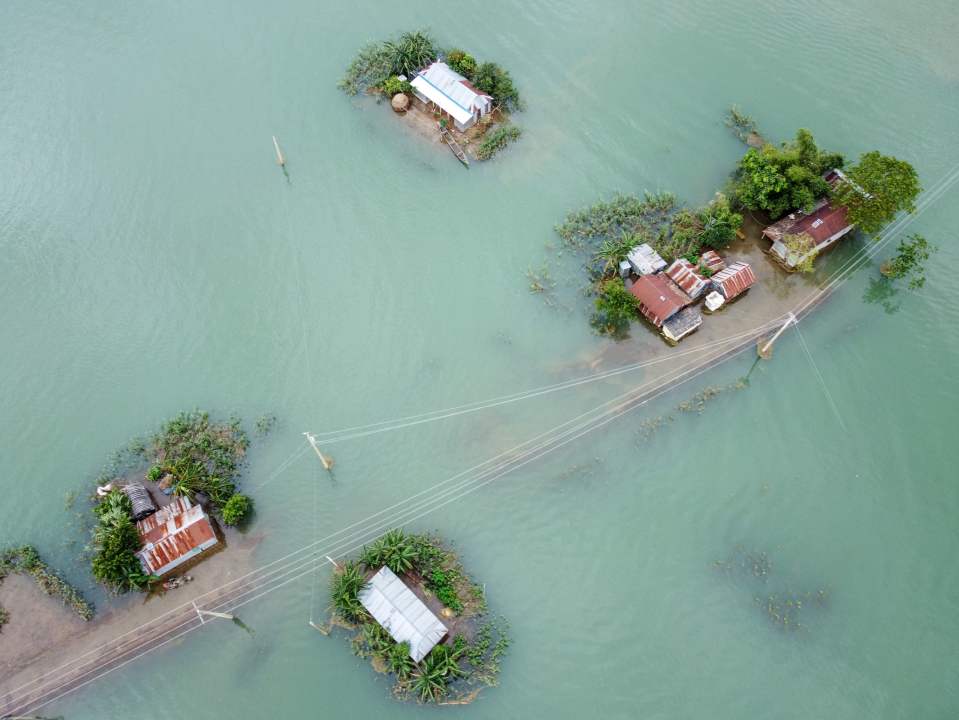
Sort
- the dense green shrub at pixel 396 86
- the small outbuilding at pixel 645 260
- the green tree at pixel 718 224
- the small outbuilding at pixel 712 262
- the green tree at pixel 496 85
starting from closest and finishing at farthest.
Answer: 1. the small outbuilding at pixel 645 260
2. the small outbuilding at pixel 712 262
3. the green tree at pixel 718 224
4. the green tree at pixel 496 85
5. the dense green shrub at pixel 396 86

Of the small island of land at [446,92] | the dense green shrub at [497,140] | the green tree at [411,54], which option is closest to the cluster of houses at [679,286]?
the dense green shrub at [497,140]

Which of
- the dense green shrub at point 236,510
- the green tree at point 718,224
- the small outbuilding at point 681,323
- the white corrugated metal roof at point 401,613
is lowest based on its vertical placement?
the dense green shrub at point 236,510

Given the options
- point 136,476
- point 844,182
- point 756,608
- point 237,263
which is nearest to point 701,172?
point 844,182

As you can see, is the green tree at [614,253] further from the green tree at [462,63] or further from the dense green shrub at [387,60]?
the dense green shrub at [387,60]

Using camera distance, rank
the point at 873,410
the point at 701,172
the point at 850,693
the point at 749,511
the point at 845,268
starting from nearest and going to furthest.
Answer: the point at 850,693, the point at 749,511, the point at 873,410, the point at 845,268, the point at 701,172

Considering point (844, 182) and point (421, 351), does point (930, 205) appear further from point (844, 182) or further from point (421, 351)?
point (421, 351)

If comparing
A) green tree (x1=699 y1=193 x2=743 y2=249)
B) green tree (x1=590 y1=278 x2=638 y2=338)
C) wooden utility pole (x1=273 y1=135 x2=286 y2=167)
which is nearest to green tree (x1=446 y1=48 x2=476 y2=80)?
wooden utility pole (x1=273 y1=135 x2=286 y2=167)

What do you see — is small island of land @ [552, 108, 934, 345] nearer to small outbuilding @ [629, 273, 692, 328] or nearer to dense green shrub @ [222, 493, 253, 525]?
small outbuilding @ [629, 273, 692, 328]
